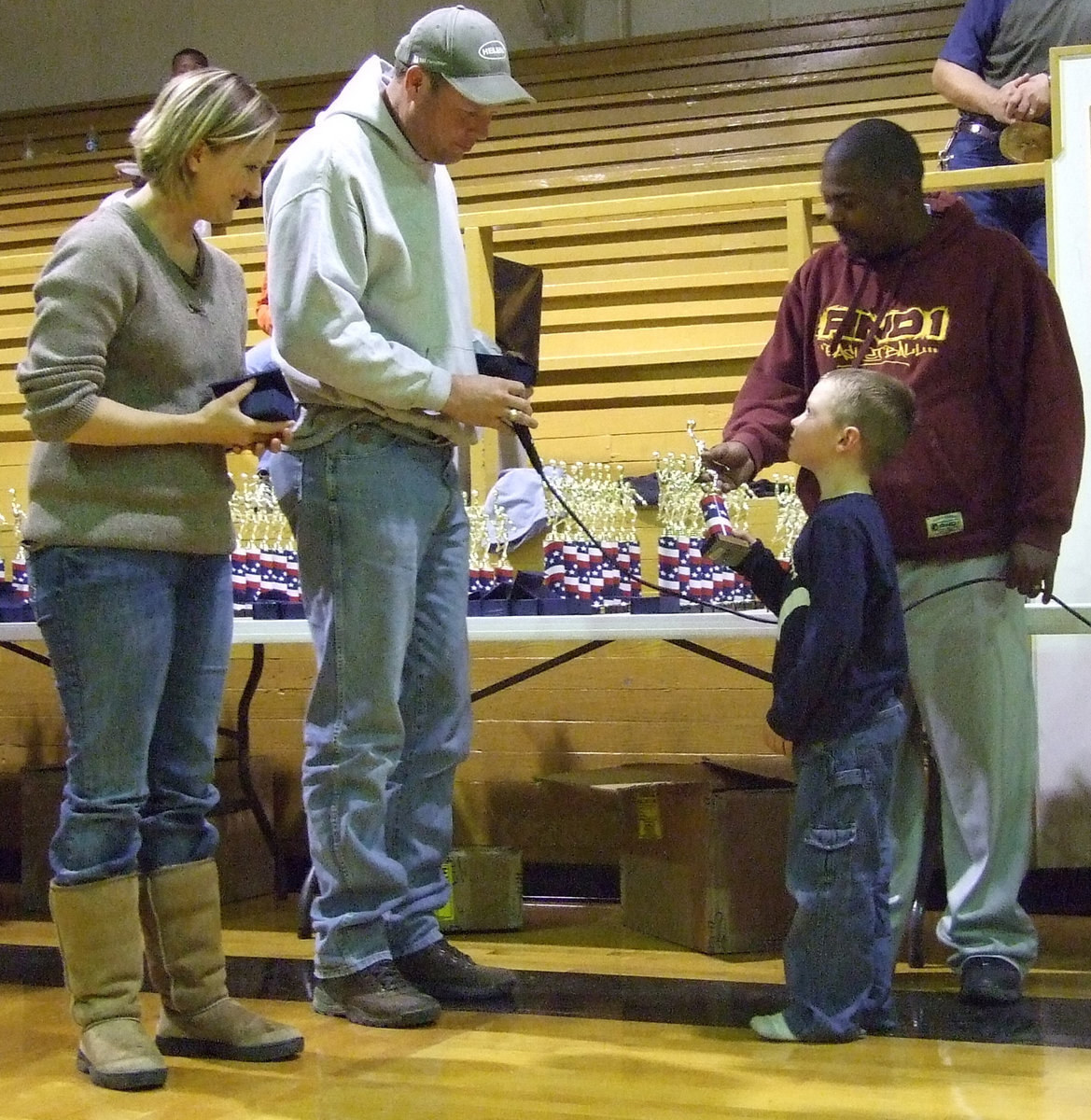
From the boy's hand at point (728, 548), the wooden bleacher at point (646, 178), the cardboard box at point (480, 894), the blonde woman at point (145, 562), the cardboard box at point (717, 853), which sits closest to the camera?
the blonde woman at point (145, 562)

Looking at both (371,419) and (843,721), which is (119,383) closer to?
(371,419)

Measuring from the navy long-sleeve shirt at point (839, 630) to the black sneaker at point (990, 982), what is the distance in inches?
19.9

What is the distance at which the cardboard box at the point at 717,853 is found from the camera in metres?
2.85

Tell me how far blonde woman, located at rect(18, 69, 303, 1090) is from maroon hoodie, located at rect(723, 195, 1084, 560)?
1008mm

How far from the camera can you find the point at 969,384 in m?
2.41

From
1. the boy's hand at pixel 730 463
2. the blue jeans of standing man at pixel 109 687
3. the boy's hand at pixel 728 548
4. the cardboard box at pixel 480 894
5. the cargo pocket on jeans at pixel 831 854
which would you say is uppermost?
the boy's hand at pixel 730 463

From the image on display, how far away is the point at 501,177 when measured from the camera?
256 inches

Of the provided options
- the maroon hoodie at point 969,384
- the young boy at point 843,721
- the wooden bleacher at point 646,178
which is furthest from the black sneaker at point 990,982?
the wooden bleacher at point 646,178

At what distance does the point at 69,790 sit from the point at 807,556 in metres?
1.05

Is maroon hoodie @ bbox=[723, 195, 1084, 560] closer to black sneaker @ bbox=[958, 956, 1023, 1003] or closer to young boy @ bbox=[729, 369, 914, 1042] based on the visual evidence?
young boy @ bbox=[729, 369, 914, 1042]

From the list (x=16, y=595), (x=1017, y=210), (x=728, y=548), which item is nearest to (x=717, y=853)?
(x=728, y=548)

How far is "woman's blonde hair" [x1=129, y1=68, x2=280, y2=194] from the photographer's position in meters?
1.95

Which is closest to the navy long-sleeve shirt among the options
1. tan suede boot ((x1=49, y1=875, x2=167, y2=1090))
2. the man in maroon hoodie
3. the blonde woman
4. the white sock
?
the man in maroon hoodie

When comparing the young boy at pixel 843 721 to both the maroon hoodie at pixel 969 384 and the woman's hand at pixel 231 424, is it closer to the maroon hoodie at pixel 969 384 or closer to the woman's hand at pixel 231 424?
the maroon hoodie at pixel 969 384
